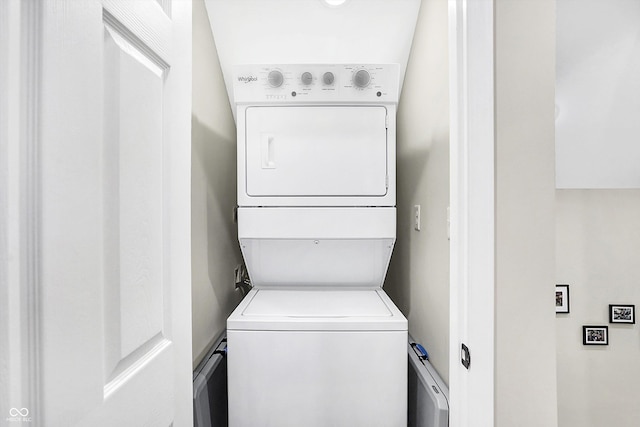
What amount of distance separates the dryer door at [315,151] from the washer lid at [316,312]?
1.65ft

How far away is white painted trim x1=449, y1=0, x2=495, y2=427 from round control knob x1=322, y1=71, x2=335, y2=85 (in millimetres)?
680

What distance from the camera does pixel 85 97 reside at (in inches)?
19.4

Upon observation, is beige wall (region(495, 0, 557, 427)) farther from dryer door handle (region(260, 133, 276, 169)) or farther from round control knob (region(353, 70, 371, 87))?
dryer door handle (region(260, 133, 276, 169))

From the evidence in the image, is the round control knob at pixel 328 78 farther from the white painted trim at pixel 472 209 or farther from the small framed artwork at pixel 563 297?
the small framed artwork at pixel 563 297

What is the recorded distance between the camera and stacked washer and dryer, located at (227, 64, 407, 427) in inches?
53.0

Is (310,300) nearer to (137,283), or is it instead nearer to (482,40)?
(137,283)

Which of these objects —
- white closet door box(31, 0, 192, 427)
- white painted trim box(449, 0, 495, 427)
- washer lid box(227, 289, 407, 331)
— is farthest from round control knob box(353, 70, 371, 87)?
washer lid box(227, 289, 407, 331)

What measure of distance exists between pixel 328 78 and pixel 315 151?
35cm

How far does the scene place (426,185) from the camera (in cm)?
154

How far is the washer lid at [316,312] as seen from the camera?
1.35 metres

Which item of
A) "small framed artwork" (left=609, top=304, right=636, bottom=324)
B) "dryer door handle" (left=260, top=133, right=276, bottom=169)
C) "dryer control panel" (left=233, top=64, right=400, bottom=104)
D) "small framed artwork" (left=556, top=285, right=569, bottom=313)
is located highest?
"dryer control panel" (left=233, top=64, right=400, bottom=104)

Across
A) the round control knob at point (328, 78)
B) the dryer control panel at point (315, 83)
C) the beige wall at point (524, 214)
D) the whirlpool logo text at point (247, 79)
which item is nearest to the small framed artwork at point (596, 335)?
the beige wall at point (524, 214)

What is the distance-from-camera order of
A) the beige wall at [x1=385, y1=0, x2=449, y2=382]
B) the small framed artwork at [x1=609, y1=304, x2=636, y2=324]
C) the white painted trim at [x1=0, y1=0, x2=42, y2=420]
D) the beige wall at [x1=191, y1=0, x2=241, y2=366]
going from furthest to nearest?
the small framed artwork at [x1=609, y1=304, x2=636, y2=324], the beige wall at [x1=191, y1=0, x2=241, y2=366], the beige wall at [x1=385, y1=0, x2=449, y2=382], the white painted trim at [x1=0, y1=0, x2=42, y2=420]

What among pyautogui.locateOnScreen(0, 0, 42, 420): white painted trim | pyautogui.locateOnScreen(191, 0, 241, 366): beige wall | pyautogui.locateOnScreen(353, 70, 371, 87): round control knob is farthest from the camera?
pyautogui.locateOnScreen(353, 70, 371, 87): round control knob
